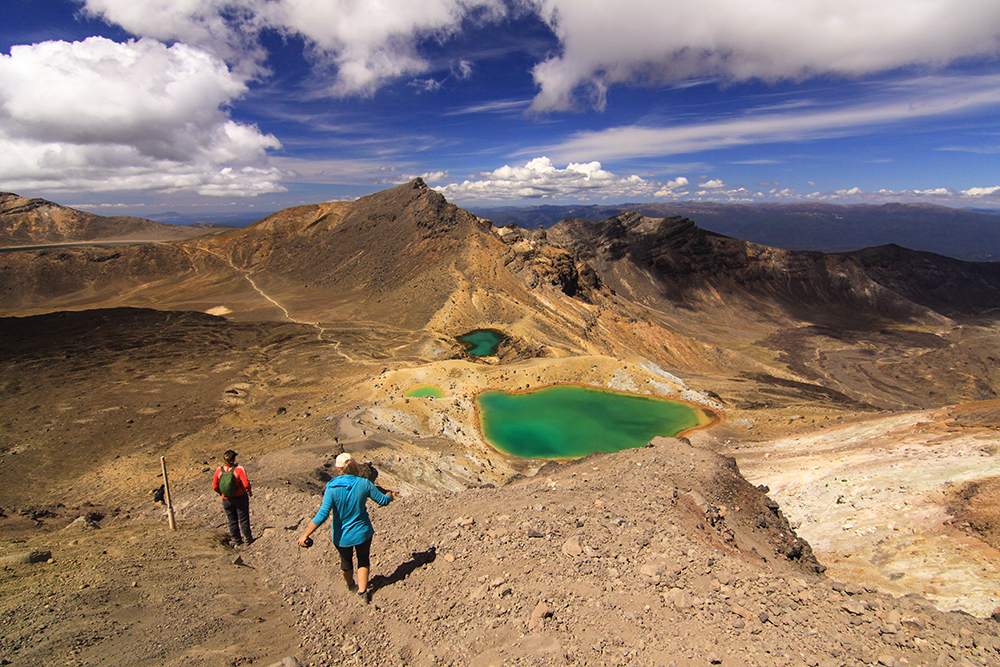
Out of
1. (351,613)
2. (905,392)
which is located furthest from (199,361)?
(905,392)

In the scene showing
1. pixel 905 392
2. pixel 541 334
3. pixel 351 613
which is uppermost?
pixel 351 613

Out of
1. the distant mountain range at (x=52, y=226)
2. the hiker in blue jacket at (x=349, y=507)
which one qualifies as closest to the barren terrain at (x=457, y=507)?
the hiker in blue jacket at (x=349, y=507)

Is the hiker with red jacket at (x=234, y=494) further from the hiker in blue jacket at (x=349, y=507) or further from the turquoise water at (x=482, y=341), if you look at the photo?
the turquoise water at (x=482, y=341)

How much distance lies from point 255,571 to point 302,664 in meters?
3.47

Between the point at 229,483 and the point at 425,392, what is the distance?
2041 cm

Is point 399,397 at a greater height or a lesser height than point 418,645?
lesser

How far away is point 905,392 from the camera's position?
59.9m

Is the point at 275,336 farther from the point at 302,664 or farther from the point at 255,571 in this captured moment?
the point at 302,664

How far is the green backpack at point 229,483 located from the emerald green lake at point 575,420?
55.0 ft

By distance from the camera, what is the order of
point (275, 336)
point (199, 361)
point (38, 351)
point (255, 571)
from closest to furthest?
point (255, 571) < point (38, 351) < point (199, 361) < point (275, 336)

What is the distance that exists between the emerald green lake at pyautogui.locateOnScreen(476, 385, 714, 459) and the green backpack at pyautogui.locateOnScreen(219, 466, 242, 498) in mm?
16749

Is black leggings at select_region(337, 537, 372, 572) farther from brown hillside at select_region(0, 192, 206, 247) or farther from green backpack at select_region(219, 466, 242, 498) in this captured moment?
brown hillside at select_region(0, 192, 206, 247)

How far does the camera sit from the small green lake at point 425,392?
92.5ft

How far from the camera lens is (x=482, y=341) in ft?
154
